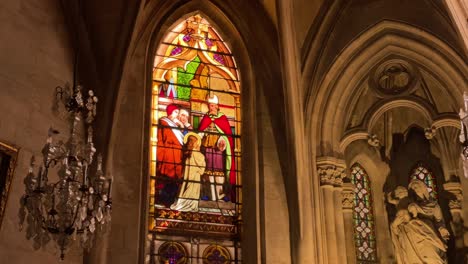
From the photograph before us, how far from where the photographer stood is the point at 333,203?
479 inches

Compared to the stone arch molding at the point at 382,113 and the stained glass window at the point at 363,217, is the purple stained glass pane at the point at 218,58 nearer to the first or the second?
the stone arch molding at the point at 382,113

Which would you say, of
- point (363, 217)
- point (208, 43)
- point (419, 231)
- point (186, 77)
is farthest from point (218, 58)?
point (419, 231)

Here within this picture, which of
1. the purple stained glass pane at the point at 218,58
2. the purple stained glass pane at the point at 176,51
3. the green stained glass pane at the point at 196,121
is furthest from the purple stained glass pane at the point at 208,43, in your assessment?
the green stained glass pane at the point at 196,121

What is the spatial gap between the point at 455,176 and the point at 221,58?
4096mm

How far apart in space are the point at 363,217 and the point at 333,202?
129 cm

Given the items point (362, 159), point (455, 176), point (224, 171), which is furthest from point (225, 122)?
point (455, 176)

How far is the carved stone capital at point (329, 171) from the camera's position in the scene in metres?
12.2

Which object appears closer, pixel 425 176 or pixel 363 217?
pixel 363 217

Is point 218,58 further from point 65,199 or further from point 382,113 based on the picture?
point 65,199

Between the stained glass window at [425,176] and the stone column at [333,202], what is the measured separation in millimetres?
1667

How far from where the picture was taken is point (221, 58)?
13180mm

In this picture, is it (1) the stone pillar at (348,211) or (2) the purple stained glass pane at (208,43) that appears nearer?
(1) the stone pillar at (348,211)

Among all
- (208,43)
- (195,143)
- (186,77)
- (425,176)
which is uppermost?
(208,43)

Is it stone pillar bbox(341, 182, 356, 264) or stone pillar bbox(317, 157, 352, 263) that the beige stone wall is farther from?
stone pillar bbox(341, 182, 356, 264)
